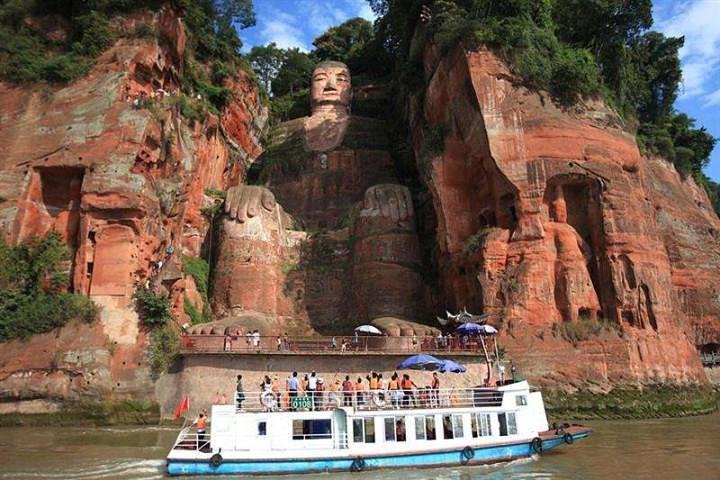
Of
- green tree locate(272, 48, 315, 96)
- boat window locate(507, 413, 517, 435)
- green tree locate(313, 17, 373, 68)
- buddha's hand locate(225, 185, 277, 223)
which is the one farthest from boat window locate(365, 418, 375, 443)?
green tree locate(313, 17, 373, 68)

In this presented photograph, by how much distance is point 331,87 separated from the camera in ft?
163

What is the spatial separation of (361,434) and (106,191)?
16.7 meters

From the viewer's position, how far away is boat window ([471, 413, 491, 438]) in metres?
16.3

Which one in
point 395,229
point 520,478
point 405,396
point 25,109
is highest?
point 25,109

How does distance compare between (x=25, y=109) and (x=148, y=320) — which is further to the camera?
(x=25, y=109)

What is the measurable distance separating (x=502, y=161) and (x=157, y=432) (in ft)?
61.1

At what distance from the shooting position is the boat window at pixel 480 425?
53.6 ft

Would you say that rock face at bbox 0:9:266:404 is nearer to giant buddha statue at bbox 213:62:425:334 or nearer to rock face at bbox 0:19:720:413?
rock face at bbox 0:19:720:413

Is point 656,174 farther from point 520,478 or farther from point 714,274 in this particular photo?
point 520,478

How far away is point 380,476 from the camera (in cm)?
1461

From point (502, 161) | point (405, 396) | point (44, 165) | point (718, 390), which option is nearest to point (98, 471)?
point (405, 396)

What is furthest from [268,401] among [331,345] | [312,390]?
[331,345]

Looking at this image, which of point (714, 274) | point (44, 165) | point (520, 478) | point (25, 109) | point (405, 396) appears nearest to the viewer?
point (520, 478)

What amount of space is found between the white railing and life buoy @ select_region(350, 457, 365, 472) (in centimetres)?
134
